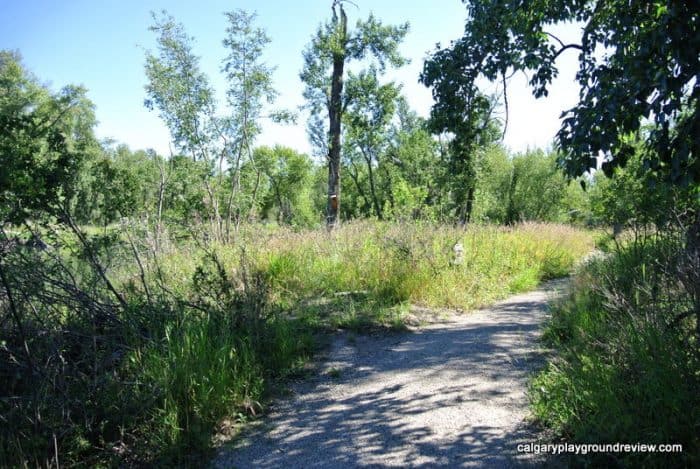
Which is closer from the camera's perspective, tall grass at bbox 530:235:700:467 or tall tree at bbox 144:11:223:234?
tall grass at bbox 530:235:700:467

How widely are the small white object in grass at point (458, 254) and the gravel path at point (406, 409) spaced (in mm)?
2719

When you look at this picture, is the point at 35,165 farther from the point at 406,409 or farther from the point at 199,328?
the point at 406,409

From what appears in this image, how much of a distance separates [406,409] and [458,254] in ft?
17.2

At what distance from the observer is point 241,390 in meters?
4.02

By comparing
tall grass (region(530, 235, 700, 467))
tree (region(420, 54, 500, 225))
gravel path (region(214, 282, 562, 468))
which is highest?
tree (region(420, 54, 500, 225))

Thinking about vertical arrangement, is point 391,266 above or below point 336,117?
below

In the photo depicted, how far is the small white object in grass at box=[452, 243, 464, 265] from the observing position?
8.43 metres

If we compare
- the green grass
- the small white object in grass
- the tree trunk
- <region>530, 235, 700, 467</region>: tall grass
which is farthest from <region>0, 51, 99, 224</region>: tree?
the tree trunk

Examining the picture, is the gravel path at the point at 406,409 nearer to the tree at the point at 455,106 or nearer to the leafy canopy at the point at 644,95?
the leafy canopy at the point at 644,95

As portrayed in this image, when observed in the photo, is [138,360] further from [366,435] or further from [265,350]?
[366,435]

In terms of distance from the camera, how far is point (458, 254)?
861cm

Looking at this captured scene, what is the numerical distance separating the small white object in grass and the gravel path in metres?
2.72

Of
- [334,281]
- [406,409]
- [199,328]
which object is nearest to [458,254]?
[334,281]

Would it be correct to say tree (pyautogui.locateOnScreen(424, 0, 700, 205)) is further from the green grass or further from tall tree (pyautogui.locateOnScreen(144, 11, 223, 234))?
tall tree (pyautogui.locateOnScreen(144, 11, 223, 234))
